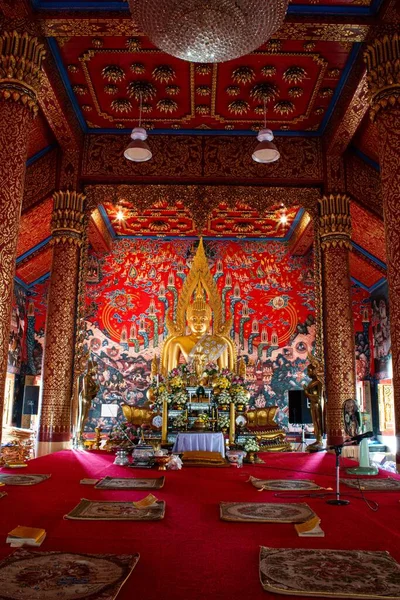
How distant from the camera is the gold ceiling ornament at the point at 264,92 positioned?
7.66 m

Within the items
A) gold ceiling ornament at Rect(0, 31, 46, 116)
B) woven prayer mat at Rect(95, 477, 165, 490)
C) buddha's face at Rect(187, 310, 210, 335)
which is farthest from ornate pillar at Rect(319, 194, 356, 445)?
gold ceiling ornament at Rect(0, 31, 46, 116)

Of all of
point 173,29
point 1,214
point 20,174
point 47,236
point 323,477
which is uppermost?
point 47,236

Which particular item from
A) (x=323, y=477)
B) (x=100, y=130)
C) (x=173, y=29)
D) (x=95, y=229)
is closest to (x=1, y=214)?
(x=173, y=29)

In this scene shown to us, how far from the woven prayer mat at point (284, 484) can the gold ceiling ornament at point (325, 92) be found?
5707 millimetres

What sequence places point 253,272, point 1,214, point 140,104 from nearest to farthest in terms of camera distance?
point 1,214, point 140,104, point 253,272

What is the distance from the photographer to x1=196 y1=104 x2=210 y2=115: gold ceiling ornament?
8.20 m

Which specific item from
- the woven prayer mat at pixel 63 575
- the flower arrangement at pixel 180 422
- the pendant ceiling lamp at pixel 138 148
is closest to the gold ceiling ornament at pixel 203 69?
the pendant ceiling lamp at pixel 138 148

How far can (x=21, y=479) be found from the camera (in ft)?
14.4

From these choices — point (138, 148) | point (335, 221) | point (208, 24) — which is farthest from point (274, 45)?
point (208, 24)

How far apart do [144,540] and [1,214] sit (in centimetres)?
344

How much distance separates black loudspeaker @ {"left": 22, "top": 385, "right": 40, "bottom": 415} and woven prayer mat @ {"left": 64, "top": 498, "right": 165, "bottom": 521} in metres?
9.81

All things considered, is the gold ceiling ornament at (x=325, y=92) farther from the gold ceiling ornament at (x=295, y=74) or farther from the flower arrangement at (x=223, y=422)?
the flower arrangement at (x=223, y=422)

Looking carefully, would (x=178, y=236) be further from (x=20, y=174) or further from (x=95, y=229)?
(x=20, y=174)

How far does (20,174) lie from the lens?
203 inches
